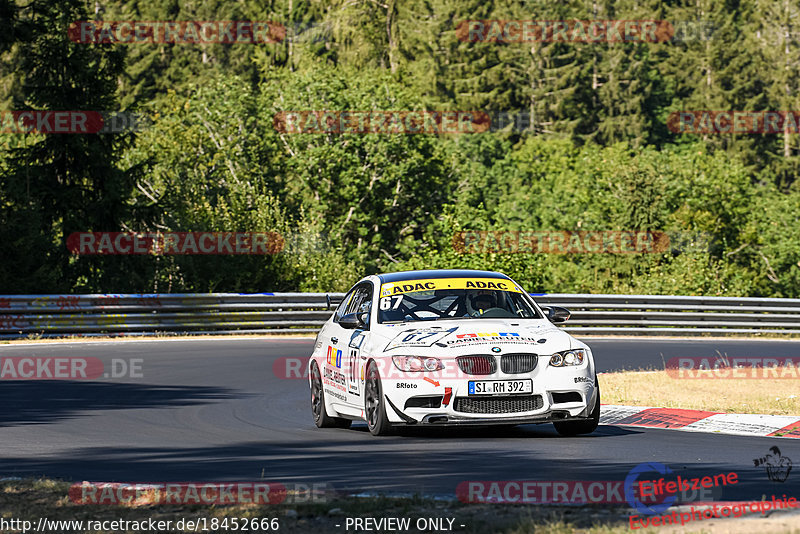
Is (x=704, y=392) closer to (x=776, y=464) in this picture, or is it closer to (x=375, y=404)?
(x=375, y=404)

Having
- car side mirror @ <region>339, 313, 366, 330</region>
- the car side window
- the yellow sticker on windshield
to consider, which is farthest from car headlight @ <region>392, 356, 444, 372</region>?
the yellow sticker on windshield

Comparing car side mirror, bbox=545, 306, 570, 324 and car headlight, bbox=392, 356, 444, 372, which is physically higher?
car side mirror, bbox=545, 306, 570, 324

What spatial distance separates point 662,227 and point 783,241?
14.4 meters

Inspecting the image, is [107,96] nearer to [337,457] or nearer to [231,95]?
[231,95]

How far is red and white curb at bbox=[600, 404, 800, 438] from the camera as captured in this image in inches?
487

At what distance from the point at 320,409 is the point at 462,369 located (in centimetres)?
257

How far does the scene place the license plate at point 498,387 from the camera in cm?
1136

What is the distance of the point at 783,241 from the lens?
207 ft

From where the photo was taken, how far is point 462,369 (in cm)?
1143

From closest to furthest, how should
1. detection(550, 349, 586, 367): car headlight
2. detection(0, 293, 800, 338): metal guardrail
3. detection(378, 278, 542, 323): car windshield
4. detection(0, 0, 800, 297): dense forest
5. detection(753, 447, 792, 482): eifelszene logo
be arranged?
1. detection(753, 447, 792, 482): eifelszene logo
2. detection(550, 349, 586, 367): car headlight
3. detection(378, 278, 542, 323): car windshield
4. detection(0, 293, 800, 338): metal guardrail
5. detection(0, 0, 800, 297): dense forest

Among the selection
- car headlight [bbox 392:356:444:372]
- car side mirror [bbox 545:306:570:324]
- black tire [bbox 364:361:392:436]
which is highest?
car side mirror [bbox 545:306:570:324]

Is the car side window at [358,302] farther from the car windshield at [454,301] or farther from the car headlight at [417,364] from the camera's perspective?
the car headlight at [417,364]

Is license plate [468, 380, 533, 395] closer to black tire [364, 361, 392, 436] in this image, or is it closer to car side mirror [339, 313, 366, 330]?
black tire [364, 361, 392, 436]

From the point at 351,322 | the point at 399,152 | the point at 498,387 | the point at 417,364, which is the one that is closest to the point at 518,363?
the point at 498,387
